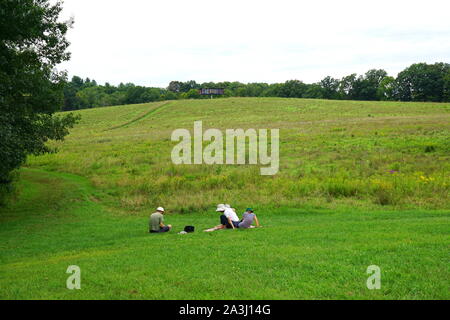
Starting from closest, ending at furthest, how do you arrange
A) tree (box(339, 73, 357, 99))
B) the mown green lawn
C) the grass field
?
the mown green lawn, the grass field, tree (box(339, 73, 357, 99))

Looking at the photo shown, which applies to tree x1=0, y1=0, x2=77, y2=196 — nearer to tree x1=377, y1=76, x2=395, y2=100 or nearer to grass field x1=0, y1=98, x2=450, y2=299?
grass field x1=0, y1=98, x2=450, y2=299

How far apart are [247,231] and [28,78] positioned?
13.6 m

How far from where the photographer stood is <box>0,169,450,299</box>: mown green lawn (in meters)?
7.68

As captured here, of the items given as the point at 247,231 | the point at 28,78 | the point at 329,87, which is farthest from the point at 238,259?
the point at 329,87

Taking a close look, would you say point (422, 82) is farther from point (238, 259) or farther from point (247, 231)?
point (238, 259)

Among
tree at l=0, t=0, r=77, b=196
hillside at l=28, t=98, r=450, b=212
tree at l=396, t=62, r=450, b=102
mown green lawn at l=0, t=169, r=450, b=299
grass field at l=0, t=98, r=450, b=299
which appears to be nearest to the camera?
mown green lawn at l=0, t=169, r=450, b=299

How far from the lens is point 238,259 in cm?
986

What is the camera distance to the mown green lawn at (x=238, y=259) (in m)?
7.68

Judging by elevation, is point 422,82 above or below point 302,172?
above

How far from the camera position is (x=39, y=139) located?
21.3 m

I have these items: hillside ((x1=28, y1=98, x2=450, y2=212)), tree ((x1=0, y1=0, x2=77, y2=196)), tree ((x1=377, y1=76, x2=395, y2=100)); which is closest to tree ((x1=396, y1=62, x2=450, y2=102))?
tree ((x1=377, y1=76, x2=395, y2=100))

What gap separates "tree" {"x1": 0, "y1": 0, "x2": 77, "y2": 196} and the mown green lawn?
177 inches
